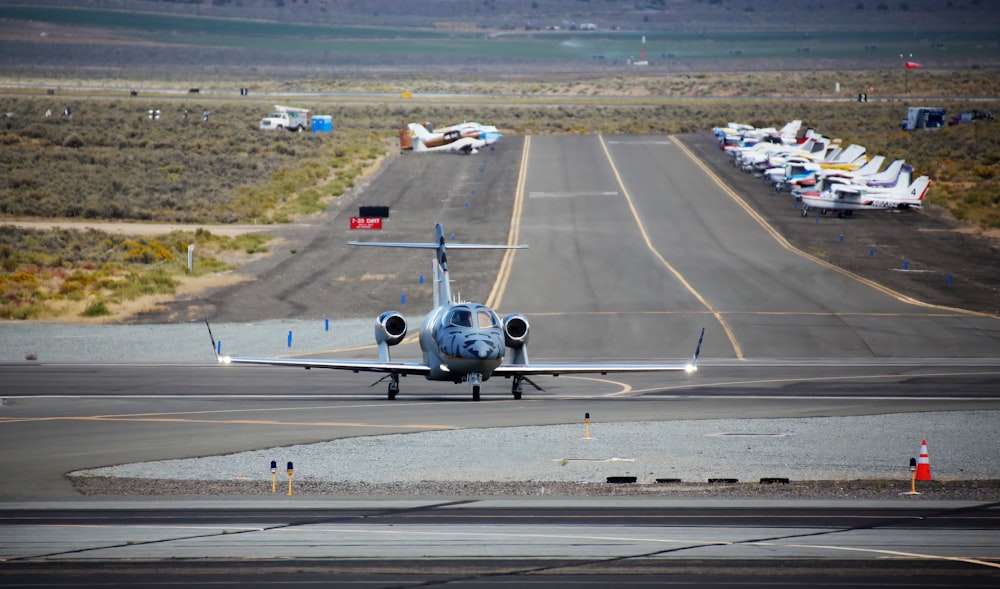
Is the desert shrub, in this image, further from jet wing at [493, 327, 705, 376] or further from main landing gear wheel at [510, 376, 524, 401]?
jet wing at [493, 327, 705, 376]

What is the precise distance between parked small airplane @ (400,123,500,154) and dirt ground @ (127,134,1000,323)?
970 centimetres

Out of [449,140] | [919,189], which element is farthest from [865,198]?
[449,140]

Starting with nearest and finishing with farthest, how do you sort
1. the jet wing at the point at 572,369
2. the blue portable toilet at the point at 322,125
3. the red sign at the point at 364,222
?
the jet wing at the point at 572,369 < the red sign at the point at 364,222 < the blue portable toilet at the point at 322,125

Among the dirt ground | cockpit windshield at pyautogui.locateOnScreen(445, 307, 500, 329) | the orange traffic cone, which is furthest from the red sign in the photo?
the orange traffic cone

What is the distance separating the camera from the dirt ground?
5250cm

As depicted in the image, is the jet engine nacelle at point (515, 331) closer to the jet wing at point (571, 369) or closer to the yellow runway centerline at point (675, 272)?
the jet wing at point (571, 369)

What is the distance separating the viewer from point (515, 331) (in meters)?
35.0

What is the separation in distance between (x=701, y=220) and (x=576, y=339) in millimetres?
30659

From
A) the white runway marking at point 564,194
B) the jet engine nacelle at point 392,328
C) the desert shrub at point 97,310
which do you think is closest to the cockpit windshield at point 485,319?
the jet engine nacelle at point 392,328

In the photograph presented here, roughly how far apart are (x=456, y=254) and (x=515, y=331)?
96.7 ft

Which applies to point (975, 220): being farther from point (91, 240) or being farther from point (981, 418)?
point (91, 240)

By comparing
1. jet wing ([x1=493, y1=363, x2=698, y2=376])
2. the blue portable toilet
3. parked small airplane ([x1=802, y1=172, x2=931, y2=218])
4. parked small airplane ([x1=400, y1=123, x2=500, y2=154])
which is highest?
the blue portable toilet

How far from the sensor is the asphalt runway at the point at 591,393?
63.3 feet

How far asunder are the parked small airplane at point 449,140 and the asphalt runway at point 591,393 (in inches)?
996
